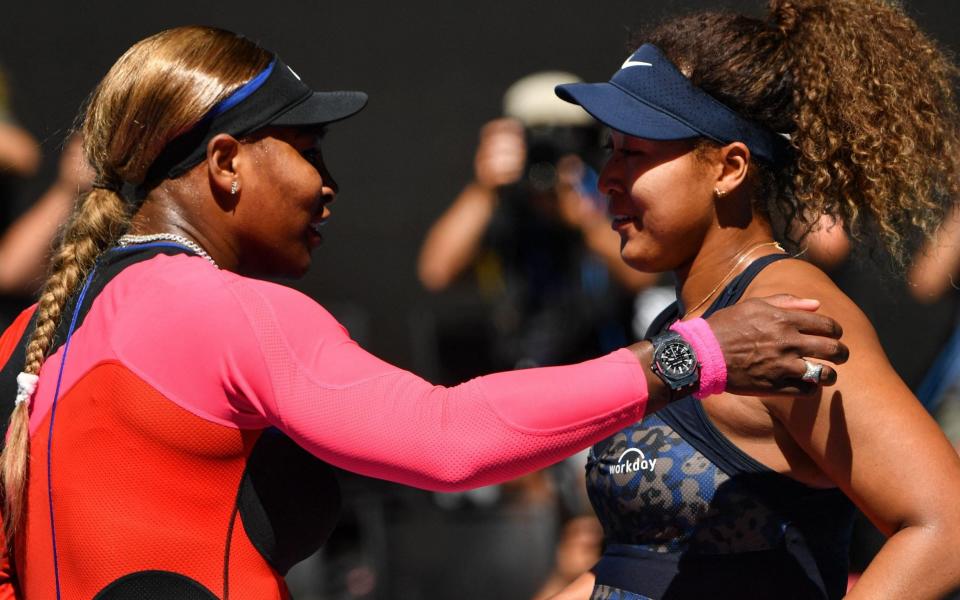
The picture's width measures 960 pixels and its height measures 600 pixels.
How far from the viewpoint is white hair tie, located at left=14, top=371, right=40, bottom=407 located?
2.09 metres

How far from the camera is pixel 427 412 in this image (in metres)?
1.96

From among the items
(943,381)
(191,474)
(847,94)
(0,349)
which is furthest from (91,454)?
(943,381)

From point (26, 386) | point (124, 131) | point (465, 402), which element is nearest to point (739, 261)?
point (465, 402)

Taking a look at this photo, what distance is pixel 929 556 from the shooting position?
1.98m

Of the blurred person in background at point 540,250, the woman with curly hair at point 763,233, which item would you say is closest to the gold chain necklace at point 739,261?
the woman with curly hair at point 763,233

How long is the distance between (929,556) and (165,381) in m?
1.16

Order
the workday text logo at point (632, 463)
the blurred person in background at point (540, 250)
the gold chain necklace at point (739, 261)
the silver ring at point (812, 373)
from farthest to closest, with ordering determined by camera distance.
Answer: the blurred person in background at point (540, 250) < the gold chain necklace at point (739, 261) < the workday text logo at point (632, 463) < the silver ring at point (812, 373)

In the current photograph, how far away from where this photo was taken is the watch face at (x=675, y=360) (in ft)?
6.41

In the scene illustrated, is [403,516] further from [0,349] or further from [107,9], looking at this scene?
[0,349]

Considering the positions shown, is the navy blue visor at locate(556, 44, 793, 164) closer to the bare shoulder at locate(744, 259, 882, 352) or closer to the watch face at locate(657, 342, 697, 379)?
the bare shoulder at locate(744, 259, 882, 352)

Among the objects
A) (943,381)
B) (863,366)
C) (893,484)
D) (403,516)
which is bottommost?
(403,516)

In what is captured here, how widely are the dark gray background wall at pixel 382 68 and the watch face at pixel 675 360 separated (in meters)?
3.81

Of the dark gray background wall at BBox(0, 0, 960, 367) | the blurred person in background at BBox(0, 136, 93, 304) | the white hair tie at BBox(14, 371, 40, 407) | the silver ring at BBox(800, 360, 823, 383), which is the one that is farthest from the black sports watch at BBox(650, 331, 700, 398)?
the dark gray background wall at BBox(0, 0, 960, 367)

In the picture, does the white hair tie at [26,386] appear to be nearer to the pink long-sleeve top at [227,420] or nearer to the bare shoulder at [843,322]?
the pink long-sleeve top at [227,420]
